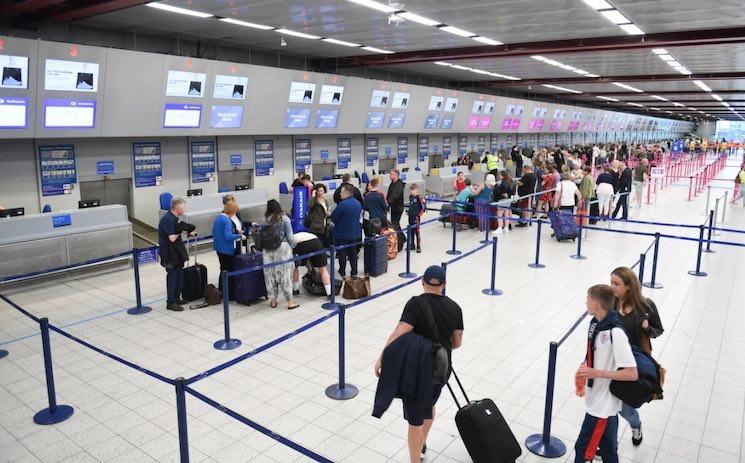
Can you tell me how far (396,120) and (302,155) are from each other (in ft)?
11.9

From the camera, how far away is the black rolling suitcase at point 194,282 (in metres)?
7.57

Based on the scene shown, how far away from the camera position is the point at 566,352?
5867 millimetres

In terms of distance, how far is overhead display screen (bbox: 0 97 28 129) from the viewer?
8016 mm

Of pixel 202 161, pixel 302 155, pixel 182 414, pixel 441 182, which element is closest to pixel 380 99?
pixel 302 155

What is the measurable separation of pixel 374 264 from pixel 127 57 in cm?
557

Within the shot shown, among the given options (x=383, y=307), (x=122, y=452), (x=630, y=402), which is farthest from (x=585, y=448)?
(x=383, y=307)

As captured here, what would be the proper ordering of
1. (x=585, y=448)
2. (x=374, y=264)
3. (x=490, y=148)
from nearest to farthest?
(x=585, y=448) → (x=374, y=264) → (x=490, y=148)

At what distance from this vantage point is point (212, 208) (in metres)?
11.0

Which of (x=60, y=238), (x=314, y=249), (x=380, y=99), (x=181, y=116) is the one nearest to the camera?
(x=314, y=249)

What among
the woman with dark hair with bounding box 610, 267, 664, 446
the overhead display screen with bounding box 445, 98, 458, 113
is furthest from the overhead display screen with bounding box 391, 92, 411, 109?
the woman with dark hair with bounding box 610, 267, 664, 446

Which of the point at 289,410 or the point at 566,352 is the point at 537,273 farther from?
the point at 289,410

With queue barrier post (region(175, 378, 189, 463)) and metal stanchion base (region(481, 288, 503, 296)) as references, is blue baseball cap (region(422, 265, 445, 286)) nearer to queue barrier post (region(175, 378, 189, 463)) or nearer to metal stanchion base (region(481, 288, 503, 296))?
queue barrier post (region(175, 378, 189, 463))

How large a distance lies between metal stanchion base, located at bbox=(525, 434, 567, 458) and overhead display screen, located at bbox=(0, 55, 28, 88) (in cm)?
853

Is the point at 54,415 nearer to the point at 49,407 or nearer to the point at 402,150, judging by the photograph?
the point at 49,407
